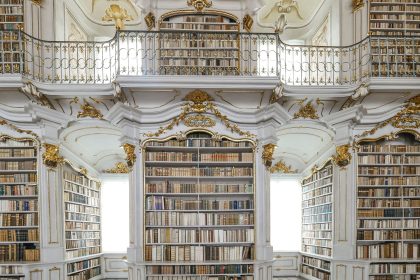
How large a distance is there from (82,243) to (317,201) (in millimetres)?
4685

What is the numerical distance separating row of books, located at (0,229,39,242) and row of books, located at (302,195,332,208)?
5.08m

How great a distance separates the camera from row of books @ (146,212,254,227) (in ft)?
23.4

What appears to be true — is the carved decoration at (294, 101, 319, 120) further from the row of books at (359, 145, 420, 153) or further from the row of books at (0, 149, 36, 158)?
the row of books at (0, 149, 36, 158)

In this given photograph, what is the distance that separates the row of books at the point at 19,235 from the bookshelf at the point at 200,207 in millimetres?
1816

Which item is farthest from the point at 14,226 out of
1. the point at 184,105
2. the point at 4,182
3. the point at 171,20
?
the point at 171,20

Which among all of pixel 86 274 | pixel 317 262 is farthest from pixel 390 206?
pixel 86 274

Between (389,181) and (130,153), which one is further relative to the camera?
(389,181)

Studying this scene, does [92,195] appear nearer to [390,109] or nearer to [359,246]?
[359,246]

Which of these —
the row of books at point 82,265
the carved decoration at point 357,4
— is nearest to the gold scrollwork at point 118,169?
the row of books at point 82,265

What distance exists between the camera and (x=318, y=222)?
8648 mm

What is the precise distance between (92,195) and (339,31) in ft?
19.4

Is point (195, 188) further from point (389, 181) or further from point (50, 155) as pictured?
point (389, 181)

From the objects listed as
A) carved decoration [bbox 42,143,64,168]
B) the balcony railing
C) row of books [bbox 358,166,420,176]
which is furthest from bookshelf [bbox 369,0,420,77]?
carved decoration [bbox 42,143,64,168]

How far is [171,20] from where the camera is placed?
8.12m
